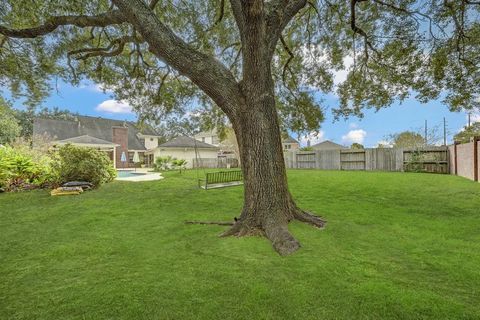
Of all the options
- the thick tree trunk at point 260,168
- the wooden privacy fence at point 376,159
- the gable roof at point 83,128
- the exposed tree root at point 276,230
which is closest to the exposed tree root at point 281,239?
the exposed tree root at point 276,230

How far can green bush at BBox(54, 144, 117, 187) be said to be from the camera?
10.3 m

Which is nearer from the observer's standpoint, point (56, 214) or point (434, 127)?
point (56, 214)

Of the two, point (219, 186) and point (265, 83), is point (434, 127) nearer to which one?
point (219, 186)

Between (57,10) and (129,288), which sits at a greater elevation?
(57,10)

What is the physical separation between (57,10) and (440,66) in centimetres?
1088

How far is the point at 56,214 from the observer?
6305 mm

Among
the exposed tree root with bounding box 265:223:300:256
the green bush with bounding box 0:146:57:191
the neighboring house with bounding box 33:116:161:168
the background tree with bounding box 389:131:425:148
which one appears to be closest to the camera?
the exposed tree root with bounding box 265:223:300:256

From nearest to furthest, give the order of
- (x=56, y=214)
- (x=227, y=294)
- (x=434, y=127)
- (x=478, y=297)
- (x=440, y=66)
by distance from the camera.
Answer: (x=478, y=297), (x=227, y=294), (x=56, y=214), (x=440, y=66), (x=434, y=127)

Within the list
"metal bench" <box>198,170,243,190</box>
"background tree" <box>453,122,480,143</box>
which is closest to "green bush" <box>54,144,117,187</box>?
"metal bench" <box>198,170,243,190</box>

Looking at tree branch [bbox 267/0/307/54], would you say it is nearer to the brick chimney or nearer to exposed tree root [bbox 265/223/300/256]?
exposed tree root [bbox 265/223/300/256]

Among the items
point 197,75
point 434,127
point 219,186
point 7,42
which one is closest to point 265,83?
point 197,75

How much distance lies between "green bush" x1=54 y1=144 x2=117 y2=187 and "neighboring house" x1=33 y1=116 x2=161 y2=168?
1389 cm

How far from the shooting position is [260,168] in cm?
443

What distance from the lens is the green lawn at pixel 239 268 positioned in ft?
7.42
